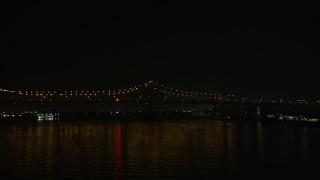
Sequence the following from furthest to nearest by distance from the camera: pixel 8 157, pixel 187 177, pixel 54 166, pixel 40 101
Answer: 1. pixel 40 101
2. pixel 8 157
3. pixel 54 166
4. pixel 187 177

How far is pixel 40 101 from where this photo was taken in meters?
51.7

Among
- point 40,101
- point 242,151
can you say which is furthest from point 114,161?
point 40,101

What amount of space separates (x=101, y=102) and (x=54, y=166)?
40.0 meters

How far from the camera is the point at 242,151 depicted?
18750mm

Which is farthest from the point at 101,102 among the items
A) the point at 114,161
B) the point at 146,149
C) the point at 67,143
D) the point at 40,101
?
the point at 114,161

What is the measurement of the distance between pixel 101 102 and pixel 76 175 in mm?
41664

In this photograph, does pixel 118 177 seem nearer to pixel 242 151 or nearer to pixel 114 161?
pixel 114 161

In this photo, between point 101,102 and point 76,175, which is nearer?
point 76,175

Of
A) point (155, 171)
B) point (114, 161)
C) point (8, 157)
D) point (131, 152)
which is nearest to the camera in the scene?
point (155, 171)

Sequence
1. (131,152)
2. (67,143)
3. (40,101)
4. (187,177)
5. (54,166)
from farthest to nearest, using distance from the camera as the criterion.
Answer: (40,101) < (67,143) < (131,152) < (54,166) < (187,177)

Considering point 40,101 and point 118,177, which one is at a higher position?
point 40,101

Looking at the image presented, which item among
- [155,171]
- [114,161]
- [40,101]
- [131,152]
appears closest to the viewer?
[155,171]

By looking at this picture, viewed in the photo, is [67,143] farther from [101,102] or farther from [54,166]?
[101,102]

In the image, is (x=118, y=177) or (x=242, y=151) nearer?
(x=118, y=177)
